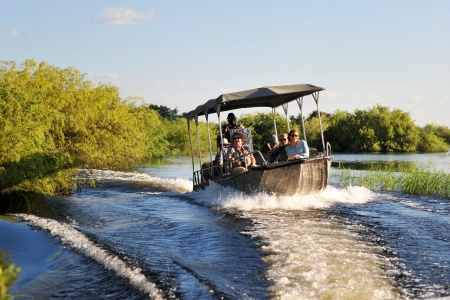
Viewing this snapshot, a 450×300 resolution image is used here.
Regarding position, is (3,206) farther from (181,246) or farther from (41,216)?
(181,246)

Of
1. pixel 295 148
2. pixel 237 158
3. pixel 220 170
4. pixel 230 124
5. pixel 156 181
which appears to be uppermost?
pixel 230 124

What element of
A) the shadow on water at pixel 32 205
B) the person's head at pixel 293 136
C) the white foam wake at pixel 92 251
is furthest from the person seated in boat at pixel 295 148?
the shadow on water at pixel 32 205

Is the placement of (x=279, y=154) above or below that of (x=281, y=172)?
above

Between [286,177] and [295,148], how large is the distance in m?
1.22

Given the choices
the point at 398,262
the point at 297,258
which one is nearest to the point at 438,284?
the point at 398,262

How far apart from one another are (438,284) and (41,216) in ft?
33.9

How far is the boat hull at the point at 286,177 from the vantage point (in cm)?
1423

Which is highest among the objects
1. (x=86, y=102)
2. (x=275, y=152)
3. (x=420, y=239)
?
(x=86, y=102)

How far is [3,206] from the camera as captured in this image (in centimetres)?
1666

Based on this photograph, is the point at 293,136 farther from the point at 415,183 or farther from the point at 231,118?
the point at 415,183

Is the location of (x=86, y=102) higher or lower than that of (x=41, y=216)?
higher

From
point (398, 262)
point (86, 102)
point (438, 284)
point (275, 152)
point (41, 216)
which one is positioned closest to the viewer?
point (438, 284)

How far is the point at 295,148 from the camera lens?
50.3 ft

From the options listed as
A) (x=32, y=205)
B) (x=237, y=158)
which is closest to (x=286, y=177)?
(x=237, y=158)
